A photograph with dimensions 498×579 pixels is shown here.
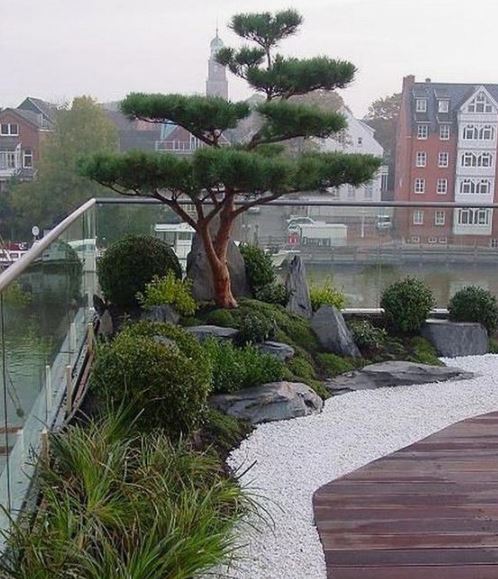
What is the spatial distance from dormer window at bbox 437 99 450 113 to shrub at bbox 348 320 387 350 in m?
2.52

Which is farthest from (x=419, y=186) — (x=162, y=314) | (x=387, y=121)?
(x=162, y=314)

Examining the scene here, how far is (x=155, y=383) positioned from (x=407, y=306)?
2.93 metres

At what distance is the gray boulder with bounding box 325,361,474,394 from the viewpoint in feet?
15.7

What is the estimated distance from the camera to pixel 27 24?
9055 millimetres

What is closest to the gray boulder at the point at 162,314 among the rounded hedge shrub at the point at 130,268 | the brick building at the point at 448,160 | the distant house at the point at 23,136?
the rounded hedge shrub at the point at 130,268

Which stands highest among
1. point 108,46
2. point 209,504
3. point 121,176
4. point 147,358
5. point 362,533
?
point 108,46

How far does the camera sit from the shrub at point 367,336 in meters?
5.37

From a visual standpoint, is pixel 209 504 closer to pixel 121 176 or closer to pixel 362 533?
pixel 362 533

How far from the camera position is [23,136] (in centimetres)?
819

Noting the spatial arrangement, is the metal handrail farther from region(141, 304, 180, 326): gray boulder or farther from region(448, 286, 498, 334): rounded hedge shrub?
region(448, 286, 498, 334): rounded hedge shrub

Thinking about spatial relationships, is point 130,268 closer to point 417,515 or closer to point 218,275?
point 218,275

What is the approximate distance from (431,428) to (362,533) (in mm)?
1375

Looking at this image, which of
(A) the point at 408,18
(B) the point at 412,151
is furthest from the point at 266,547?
(A) the point at 408,18

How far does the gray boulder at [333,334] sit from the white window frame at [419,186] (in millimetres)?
1809
